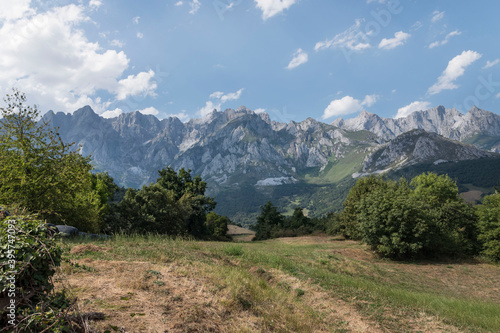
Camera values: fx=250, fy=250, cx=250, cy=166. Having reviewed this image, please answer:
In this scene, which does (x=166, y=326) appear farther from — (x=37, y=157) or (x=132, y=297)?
(x=37, y=157)

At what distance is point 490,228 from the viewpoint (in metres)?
31.9

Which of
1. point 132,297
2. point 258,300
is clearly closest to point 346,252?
point 258,300

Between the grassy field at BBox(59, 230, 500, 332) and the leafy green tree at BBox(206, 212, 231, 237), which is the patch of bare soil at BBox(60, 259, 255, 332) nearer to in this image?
the grassy field at BBox(59, 230, 500, 332)

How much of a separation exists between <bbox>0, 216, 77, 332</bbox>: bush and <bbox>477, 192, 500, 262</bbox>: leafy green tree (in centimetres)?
4142

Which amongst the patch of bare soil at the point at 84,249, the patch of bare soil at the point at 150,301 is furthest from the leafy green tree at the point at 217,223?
the patch of bare soil at the point at 150,301

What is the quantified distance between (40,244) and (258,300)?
6.49 metres

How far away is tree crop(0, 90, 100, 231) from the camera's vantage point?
17.9 meters

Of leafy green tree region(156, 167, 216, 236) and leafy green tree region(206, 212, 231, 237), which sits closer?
leafy green tree region(156, 167, 216, 236)

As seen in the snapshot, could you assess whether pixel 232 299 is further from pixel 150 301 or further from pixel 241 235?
pixel 241 235

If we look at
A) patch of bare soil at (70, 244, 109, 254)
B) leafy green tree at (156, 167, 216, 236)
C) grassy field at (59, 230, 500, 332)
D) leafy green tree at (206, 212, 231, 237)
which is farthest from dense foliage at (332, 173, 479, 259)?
leafy green tree at (206, 212, 231, 237)

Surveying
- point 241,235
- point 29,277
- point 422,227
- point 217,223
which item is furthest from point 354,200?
point 241,235

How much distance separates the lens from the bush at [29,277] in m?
3.79

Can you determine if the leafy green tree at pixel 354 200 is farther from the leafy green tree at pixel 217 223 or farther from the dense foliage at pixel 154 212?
the leafy green tree at pixel 217 223

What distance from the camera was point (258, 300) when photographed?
838cm
